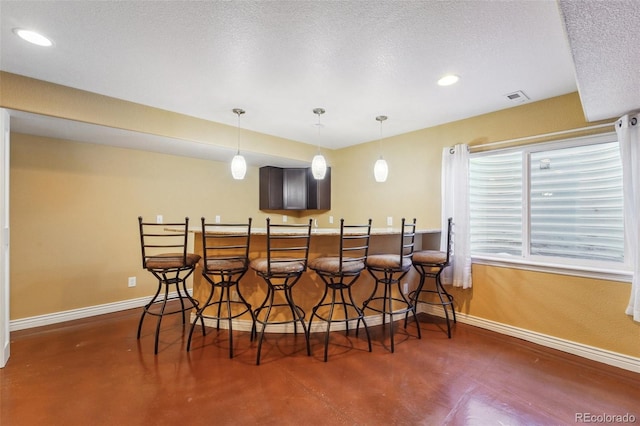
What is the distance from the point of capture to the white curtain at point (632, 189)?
2.16 meters

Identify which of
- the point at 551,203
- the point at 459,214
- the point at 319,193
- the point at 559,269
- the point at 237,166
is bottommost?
the point at 559,269

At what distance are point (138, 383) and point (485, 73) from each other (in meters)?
3.53

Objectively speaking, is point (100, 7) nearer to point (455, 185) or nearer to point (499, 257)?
point (455, 185)

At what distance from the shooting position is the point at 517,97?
8.83ft

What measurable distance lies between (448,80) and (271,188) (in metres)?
3.18

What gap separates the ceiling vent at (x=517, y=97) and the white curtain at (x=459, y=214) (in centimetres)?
60

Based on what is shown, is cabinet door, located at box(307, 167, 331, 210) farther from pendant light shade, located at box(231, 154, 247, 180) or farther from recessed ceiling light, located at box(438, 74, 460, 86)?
recessed ceiling light, located at box(438, 74, 460, 86)

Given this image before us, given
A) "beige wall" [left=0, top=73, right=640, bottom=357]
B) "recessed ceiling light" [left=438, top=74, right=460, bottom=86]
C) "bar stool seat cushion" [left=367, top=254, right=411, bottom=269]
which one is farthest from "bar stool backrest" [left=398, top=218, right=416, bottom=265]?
"recessed ceiling light" [left=438, top=74, right=460, bottom=86]

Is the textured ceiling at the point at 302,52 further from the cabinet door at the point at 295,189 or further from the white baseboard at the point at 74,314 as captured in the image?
the white baseboard at the point at 74,314

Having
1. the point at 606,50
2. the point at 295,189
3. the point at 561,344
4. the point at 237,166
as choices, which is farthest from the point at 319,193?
the point at 606,50

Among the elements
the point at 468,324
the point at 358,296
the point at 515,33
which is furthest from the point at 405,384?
the point at 515,33

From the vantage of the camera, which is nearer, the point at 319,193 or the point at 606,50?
the point at 606,50

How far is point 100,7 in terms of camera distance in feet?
5.17

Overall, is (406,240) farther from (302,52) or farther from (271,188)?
(271,188)
